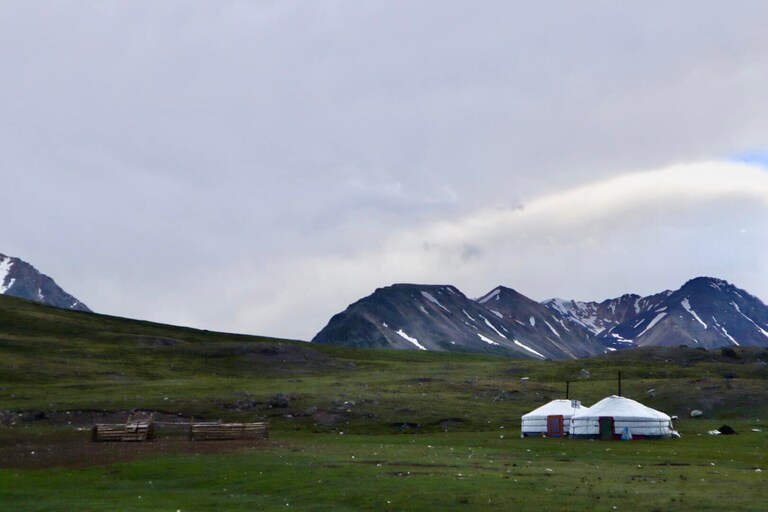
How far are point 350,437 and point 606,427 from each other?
22.1 metres

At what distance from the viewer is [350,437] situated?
8050cm

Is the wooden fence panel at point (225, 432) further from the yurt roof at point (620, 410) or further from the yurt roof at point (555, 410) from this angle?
the yurt roof at point (620, 410)

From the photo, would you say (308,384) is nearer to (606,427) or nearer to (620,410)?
(606,427)

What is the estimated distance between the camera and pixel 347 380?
5157 inches

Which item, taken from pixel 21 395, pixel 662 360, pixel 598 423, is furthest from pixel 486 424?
pixel 662 360

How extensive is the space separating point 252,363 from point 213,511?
117354mm

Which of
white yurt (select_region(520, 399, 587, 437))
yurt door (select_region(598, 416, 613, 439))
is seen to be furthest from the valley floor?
white yurt (select_region(520, 399, 587, 437))

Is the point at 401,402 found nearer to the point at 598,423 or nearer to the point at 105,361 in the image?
the point at 598,423

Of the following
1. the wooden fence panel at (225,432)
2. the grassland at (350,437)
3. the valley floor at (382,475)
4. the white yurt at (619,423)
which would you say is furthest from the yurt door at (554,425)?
the wooden fence panel at (225,432)

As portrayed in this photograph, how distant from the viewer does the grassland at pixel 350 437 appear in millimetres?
41688

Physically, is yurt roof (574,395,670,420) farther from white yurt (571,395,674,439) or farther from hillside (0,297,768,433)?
hillside (0,297,768,433)

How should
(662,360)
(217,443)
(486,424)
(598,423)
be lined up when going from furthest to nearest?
1. (662,360)
2. (486,424)
3. (598,423)
4. (217,443)

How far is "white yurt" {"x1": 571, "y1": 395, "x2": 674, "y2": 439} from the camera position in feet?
266

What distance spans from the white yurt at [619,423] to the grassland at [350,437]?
312 cm
